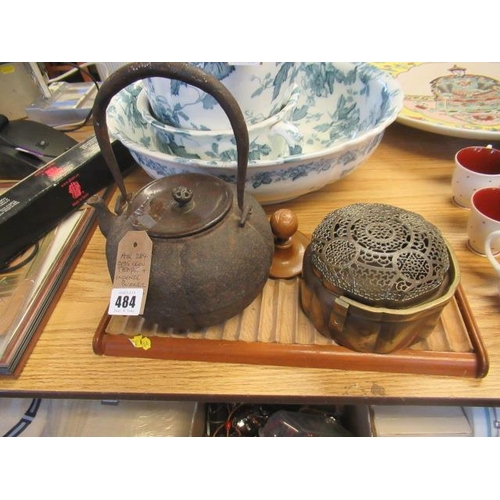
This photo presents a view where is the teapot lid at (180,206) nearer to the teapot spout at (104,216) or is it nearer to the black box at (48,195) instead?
the teapot spout at (104,216)

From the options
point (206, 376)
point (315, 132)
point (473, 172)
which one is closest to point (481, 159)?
point (473, 172)

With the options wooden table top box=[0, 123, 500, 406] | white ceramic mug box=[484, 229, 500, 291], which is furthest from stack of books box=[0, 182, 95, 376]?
white ceramic mug box=[484, 229, 500, 291]

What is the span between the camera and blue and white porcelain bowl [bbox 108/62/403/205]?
2.12 ft

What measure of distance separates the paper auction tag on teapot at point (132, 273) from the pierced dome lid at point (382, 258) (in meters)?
0.24

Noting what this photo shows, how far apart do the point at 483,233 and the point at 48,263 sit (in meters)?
0.80

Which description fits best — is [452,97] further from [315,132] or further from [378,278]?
[378,278]

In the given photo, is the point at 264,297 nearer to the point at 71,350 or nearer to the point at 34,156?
the point at 71,350

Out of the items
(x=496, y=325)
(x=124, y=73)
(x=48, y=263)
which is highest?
(x=124, y=73)

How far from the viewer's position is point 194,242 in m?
0.48

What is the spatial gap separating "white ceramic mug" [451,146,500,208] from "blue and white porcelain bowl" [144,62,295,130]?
397 millimetres

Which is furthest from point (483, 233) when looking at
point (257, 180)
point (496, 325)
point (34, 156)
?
point (34, 156)

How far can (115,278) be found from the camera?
0.49 meters

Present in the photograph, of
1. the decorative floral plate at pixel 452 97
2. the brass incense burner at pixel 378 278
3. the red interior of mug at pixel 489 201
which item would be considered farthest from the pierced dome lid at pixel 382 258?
the decorative floral plate at pixel 452 97

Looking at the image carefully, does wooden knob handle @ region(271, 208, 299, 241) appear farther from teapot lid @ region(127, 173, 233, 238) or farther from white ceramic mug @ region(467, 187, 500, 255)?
white ceramic mug @ region(467, 187, 500, 255)
